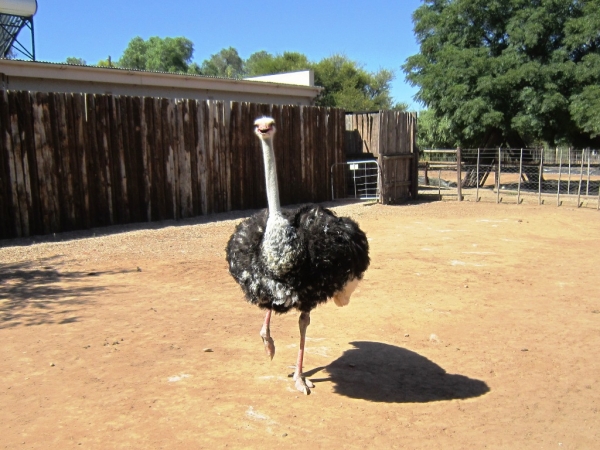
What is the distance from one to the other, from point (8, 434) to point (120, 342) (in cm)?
167

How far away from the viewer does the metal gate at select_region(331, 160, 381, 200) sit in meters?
16.9

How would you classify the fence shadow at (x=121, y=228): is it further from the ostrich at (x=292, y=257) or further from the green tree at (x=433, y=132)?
the green tree at (x=433, y=132)

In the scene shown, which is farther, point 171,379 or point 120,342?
point 120,342

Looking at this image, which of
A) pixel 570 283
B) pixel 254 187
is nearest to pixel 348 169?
pixel 254 187

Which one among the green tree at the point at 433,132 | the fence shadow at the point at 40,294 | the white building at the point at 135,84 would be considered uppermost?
the white building at the point at 135,84

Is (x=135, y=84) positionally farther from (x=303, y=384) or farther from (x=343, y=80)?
(x=343, y=80)

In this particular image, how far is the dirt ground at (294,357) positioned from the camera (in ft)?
12.5

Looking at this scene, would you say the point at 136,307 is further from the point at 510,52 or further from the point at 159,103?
the point at 510,52

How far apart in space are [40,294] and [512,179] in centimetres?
2455

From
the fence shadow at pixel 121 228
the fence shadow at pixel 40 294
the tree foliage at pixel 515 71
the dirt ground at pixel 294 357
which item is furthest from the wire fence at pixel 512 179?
the fence shadow at pixel 40 294

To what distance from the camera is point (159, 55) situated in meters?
47.9

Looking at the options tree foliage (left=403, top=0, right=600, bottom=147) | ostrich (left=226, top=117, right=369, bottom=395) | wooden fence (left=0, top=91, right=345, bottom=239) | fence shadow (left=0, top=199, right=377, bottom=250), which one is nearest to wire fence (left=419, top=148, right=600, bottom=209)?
tree foliage (left=403, top=0, right=600, bottom=147)

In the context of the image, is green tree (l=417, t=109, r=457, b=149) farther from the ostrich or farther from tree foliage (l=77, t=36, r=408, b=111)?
the ostrich

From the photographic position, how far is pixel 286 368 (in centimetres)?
484
